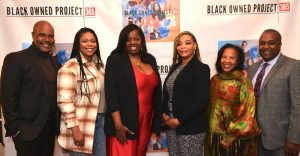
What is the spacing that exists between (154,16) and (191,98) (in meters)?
1.20

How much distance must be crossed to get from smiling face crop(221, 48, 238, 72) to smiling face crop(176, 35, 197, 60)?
0.28 m

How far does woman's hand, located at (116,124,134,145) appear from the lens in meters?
2.30

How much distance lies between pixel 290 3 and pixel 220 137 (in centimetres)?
183

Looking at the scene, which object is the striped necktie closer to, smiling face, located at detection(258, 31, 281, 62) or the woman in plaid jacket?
smiling face, located at detection(258, 31, 281, 62)

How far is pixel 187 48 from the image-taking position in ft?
7.98

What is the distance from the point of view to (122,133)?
231 centimetres

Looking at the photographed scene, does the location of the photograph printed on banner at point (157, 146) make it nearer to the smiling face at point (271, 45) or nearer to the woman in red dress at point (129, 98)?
the woman in red dress at point (129, 98)

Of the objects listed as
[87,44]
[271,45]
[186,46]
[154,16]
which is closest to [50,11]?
[87,44]

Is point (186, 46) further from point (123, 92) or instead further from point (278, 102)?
point (278, 102)

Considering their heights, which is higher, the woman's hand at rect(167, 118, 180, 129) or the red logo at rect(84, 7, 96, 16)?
the red logo at rect(84, 7, 96, 16)

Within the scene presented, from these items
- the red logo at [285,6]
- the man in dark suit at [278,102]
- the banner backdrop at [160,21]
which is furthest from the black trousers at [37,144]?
the red logo at [285,6]

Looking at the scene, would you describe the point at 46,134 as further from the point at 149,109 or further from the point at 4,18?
the point at 4,18

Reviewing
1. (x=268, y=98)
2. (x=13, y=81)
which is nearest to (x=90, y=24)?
(x=13, y=81)

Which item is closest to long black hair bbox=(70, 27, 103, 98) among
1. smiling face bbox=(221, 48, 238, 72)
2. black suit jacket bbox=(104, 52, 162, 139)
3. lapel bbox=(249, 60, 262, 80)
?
black suit jacket bbox=(104, 52, 162, 139)
